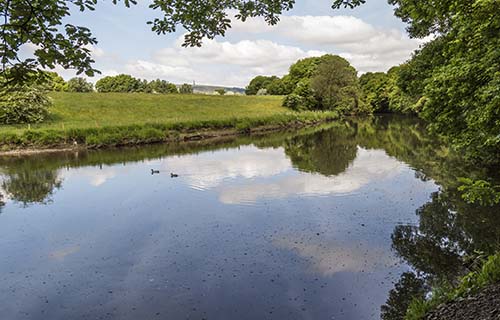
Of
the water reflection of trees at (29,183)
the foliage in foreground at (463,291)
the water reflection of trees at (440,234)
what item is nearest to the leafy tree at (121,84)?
the water reflection of trees at (29,183)

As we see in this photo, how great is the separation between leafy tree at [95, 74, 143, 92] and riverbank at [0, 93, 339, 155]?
27.8 m

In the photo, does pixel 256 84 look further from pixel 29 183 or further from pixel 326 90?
pixel 29 183

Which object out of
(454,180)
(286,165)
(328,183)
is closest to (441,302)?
(328,183)

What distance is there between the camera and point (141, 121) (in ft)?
137

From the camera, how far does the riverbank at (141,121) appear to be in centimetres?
3197

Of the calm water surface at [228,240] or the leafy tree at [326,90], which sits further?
the leafy tree at [326,90]

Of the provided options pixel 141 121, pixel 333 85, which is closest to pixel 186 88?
pixel 333 85

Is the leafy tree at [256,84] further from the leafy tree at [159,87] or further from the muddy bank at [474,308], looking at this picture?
the muddy bank at [474,308]

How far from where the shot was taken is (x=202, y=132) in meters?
41.6

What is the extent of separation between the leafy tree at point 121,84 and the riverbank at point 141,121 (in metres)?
27.8

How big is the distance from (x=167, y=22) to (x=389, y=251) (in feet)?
27.1

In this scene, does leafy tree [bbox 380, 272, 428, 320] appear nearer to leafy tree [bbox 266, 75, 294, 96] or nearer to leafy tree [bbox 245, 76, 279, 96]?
leafy tree [bbox 266, 75, 294, 96]

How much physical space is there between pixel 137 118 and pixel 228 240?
126 feet

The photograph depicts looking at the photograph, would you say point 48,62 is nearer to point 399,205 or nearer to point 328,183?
point 399,205
